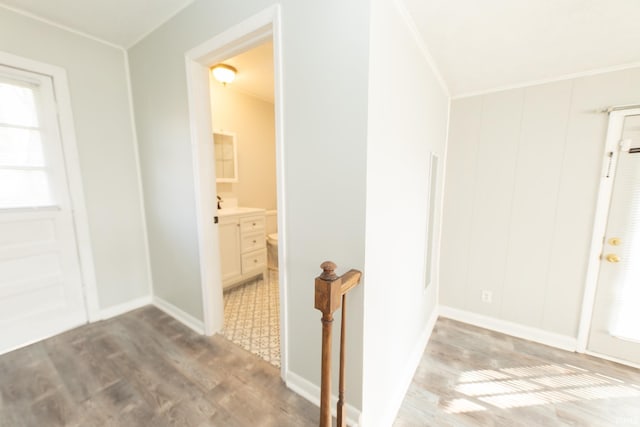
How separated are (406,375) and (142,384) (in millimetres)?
1762

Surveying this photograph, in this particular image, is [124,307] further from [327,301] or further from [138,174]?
[327,301]

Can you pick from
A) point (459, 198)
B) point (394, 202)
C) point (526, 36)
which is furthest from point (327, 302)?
point (459, 198)

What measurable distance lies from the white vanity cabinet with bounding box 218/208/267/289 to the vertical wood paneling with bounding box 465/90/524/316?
2.42 metres

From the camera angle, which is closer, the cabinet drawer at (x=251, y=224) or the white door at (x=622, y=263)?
the white door at (x=622, y=263)

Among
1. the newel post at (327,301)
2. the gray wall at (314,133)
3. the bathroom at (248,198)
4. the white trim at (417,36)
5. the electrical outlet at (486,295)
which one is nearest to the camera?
the newel post at (327,301)

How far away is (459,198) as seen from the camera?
96.0 inches

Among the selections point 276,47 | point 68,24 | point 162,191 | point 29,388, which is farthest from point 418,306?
point 68,24

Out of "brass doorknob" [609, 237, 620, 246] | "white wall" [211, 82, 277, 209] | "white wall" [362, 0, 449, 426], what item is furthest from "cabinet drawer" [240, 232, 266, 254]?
"brass doorknob" [609, 237, 620, 246]

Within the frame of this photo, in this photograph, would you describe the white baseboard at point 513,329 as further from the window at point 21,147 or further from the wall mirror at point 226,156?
the window at point 21,147

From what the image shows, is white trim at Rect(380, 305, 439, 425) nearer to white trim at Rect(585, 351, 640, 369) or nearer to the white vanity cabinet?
white trim at Rect(585, 351, 640, 369)

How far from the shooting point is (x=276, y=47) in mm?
1297

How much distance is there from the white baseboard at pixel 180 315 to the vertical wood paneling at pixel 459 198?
2.45m

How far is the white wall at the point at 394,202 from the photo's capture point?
3.69ft

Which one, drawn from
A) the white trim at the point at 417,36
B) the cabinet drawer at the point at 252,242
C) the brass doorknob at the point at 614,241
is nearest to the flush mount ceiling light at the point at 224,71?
the cabinet drawer at the point at 252,242
